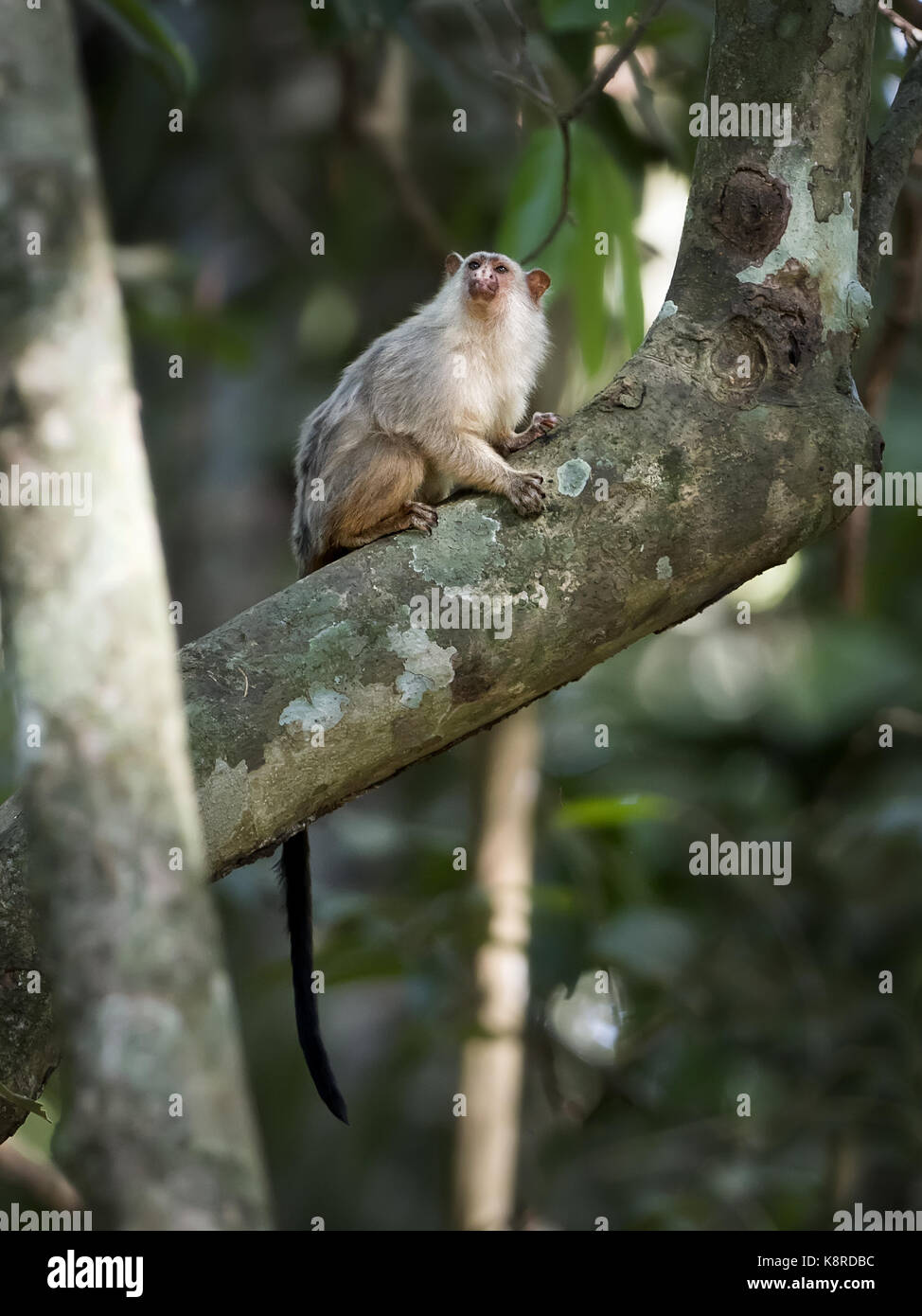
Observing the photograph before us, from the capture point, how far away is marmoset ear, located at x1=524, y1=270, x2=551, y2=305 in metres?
4.70

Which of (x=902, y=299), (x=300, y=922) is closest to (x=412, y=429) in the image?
(x=300, y=922)

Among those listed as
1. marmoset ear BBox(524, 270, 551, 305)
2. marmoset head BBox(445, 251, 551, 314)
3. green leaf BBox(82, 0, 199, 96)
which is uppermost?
green leaf BBox(82, 0, 199, 96)

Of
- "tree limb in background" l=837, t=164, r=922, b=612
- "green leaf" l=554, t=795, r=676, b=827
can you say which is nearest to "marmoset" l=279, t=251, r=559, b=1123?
"tree limb in background" l=837, t=164, r=922, b=612

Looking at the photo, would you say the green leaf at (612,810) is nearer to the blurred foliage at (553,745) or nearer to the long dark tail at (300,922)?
the blurred foliage at (553,745)

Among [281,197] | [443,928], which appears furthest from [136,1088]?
[281,197]

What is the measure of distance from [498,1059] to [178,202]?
5.71m

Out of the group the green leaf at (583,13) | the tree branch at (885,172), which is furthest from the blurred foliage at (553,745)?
the tree branch at (885,172)

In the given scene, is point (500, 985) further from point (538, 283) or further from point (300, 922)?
point (538, 283)

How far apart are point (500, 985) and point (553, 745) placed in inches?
120

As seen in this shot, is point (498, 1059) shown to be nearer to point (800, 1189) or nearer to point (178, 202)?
point (800, 1189)

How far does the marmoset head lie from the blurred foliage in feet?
0.35

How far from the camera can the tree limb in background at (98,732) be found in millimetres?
1542

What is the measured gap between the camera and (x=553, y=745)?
8750mm

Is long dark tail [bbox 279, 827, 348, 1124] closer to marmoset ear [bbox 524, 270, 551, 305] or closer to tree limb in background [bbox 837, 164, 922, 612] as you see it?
marmoset ear [bbox 524, 270, 551, 305]
